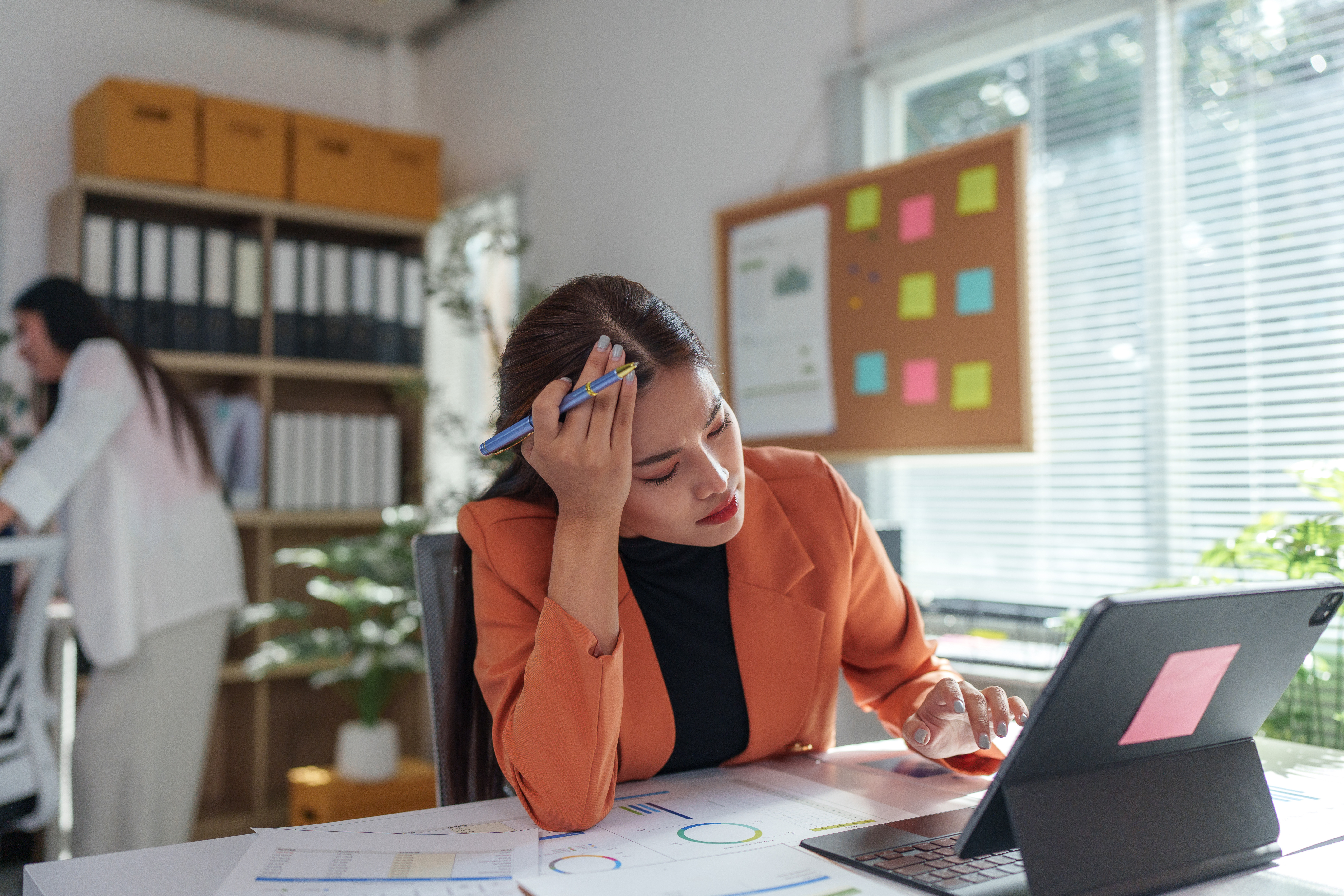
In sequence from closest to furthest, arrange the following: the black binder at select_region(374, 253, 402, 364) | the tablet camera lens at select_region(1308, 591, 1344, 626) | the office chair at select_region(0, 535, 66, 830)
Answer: the tablet camera lens at select_region(1308, 591, 1344, 626)
the office chair at select_region(0, 535, 66, 830)
the black binder at select_region(374, 253, 402, 364)

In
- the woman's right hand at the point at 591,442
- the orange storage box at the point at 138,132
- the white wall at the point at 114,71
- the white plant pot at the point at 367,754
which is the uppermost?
the white wall at the point at 114,71

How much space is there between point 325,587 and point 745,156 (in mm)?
1626

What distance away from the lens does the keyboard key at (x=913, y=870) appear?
0.76 metres

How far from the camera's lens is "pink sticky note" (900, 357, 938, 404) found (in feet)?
7.02

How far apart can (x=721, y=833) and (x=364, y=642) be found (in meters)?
2.27

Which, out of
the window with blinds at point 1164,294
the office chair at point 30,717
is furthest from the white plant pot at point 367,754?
the window with blinds at point 1164,294

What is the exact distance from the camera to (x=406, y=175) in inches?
136

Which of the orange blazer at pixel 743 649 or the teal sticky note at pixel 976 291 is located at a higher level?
the teal sticky note at pixel 976 291

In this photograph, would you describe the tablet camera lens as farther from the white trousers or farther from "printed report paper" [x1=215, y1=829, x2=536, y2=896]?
the white trousers

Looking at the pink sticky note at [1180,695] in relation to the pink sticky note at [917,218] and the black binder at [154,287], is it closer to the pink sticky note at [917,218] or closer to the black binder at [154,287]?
the pink sticky note at [917,218]

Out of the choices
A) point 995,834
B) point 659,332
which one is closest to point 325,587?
point 659,332

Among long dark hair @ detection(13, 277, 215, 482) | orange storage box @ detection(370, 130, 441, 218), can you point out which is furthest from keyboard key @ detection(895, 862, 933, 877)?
orange storage box @ detection(370, 130, 441, 218)

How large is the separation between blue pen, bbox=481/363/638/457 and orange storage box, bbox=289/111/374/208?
2.49m

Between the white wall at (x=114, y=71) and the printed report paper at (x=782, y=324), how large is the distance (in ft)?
6.29
